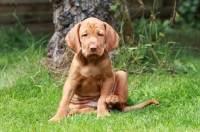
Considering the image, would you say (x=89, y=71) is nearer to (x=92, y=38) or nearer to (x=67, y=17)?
(x=92, y=38)

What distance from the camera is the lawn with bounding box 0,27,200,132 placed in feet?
13.9

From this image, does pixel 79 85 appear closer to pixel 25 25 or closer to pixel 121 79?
pixel 121 79

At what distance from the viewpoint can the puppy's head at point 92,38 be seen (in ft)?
14.8

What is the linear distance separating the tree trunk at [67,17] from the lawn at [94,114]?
0.23 meters

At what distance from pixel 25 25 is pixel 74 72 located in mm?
5561

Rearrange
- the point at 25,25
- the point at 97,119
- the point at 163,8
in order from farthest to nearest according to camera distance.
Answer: the point at 163,8
the point at 25,25
the point at 97,119

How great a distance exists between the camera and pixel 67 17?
6.47m

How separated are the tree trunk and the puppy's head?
5.64 ft

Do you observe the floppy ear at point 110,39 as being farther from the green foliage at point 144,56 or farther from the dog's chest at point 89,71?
the green foliage at point 144,56

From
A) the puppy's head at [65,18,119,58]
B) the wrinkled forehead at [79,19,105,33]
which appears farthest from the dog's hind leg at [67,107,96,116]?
the wrinkled forehead at [79,19,105,33]

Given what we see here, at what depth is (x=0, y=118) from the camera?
189 inches

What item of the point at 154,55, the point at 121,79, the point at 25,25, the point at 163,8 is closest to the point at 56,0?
the point at 154,55

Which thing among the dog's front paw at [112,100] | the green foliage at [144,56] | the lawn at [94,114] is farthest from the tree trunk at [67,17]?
the dog's front paw at [112,100]

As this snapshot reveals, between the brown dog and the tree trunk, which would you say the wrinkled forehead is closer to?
the brown dog
